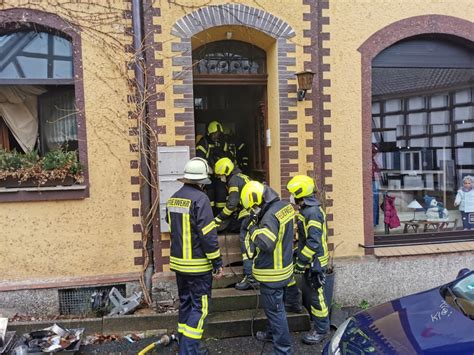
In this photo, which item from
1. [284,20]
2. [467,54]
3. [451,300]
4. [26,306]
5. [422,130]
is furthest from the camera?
[422,130]

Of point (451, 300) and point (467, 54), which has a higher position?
point (467, 54)

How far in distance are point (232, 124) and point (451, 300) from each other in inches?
210

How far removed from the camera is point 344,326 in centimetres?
312

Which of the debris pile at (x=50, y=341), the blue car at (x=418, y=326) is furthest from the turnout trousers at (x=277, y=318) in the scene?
the debris pile at (x=50, y=341)

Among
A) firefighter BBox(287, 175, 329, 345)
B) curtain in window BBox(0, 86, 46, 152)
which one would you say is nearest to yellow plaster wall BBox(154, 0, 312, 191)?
firefighter BBox(287, 175, 329, 345)

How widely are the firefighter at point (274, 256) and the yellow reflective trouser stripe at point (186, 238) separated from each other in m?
0.65

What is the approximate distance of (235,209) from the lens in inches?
216

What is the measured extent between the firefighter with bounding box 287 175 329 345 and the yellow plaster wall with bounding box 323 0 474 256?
1159 millimetres

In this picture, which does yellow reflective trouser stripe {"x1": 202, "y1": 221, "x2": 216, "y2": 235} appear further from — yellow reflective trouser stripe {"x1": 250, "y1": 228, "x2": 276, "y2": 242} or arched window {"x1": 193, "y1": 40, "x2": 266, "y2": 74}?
arched window {"x1": 193, "y1": 40, "x2": 266, "y2": 74}

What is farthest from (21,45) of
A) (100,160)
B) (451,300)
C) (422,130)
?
(422,130)

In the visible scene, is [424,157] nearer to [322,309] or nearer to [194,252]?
[322,309]

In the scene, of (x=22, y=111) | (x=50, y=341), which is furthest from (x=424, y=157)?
(x=22, y=111)

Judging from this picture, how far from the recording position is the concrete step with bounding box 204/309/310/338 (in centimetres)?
475

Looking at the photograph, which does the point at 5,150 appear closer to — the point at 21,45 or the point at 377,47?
the point at 21,45
